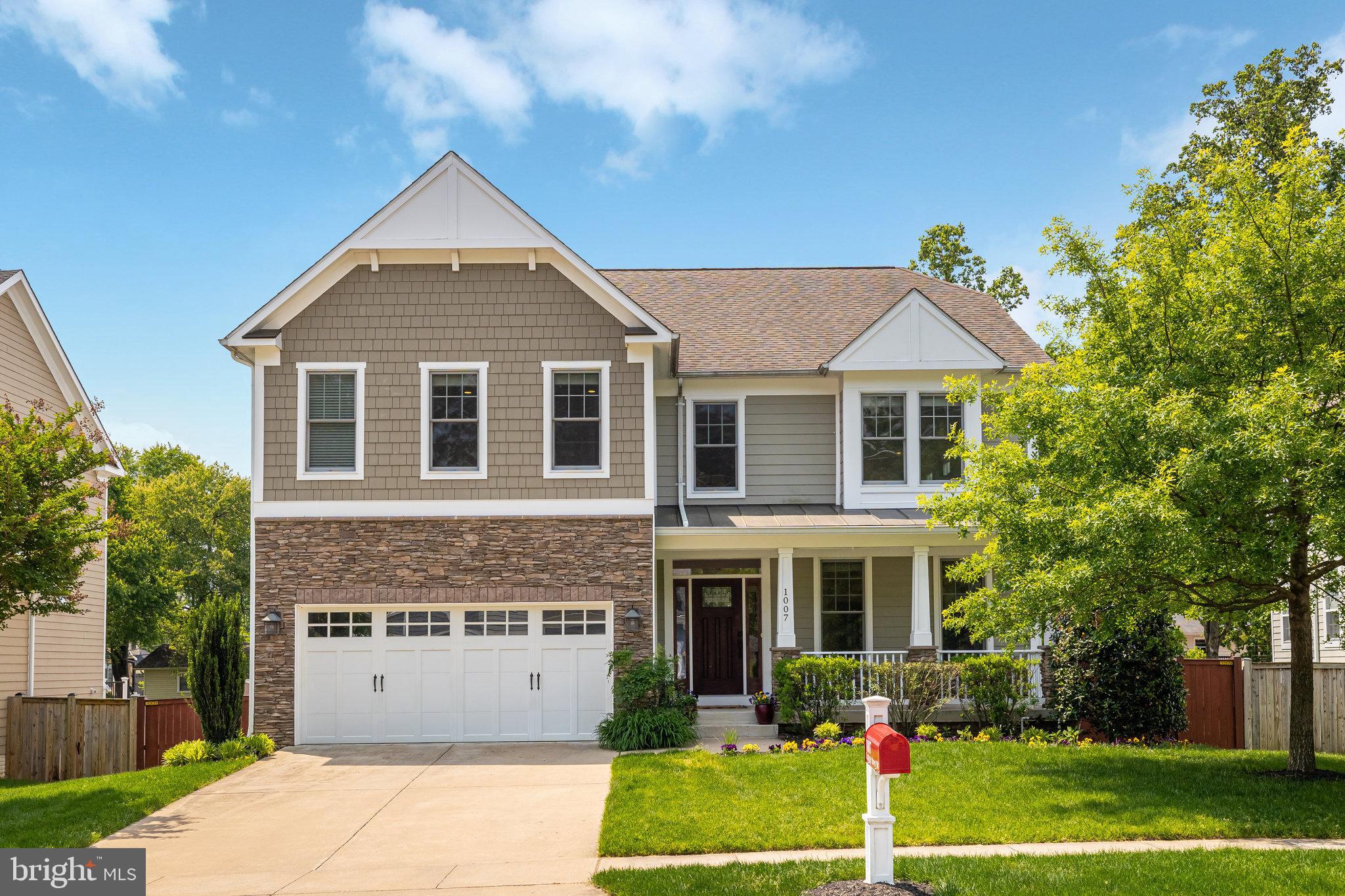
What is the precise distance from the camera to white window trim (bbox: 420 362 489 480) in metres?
16.8

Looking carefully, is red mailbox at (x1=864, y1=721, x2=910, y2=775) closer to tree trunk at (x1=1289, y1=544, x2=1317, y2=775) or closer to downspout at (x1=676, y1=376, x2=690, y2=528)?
tree trunk at (x1=1289, y1=544, x2=1317, y2=775)

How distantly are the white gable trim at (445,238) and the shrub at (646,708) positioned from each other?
4901 millimetres

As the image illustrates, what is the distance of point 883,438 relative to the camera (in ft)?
61.7

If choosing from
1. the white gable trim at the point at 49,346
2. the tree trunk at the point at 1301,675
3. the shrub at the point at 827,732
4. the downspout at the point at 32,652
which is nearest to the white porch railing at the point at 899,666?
the shrub at the point at 827,732

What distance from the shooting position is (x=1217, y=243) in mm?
11656

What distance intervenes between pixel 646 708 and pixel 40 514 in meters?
8.22

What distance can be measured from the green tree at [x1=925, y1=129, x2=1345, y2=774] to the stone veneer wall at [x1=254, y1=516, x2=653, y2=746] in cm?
561

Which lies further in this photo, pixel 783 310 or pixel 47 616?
pixel 783 310

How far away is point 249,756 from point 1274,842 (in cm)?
1227

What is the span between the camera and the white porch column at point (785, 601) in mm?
17188

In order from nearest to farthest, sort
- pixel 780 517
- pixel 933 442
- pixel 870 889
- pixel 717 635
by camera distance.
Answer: pixel 870 889
pixel 780 517
pixel 933 442
pixel 717 635

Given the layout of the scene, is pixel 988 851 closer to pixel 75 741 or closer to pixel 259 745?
pixel 259 745

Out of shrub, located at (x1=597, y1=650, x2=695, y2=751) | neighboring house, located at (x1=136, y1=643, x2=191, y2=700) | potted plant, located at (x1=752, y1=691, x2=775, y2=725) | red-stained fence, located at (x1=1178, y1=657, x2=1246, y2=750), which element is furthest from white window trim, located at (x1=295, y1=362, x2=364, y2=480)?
neighboring house, located at (x1=136, y1=643, x2=191, y2=700)

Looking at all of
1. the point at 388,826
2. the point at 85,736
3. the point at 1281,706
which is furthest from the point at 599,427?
the point at 1281,706
